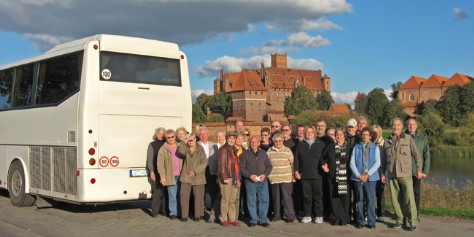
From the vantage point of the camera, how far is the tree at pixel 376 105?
109 m

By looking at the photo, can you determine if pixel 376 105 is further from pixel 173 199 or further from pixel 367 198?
pixel 367 198

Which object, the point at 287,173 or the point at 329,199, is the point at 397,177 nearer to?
the point at 329,199

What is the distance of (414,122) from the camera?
9.17m

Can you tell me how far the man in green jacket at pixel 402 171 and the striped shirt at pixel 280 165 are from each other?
5.61 ft

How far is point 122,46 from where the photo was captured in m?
10.6

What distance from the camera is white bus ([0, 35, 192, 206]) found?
33.0 ft

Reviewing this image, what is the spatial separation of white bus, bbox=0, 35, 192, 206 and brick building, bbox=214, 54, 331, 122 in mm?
106177

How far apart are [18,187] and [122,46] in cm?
448

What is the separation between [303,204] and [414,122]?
244 centimetres

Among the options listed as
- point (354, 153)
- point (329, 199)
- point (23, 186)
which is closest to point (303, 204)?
point (329, 199)

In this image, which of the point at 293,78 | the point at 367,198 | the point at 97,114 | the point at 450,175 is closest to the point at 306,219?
the point at 367,198

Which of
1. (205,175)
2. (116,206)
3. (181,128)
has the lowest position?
(116,206)

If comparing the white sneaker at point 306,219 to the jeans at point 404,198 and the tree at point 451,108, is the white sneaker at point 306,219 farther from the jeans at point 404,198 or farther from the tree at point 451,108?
the tree at point 451,108

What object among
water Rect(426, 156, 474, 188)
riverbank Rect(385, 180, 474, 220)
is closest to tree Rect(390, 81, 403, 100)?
water Rect(426, 156, 474, 188)
